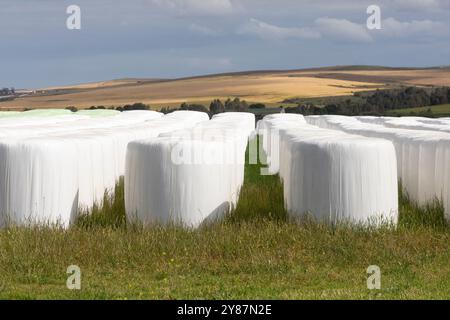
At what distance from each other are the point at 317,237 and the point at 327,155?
1076 mm

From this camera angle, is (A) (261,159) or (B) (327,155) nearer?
(B) (327,155)

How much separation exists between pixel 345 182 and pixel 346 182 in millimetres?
12

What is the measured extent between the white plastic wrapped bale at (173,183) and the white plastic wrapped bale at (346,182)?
1073 millimetres

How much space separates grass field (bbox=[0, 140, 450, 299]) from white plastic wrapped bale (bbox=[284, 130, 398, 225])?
8.5 inches

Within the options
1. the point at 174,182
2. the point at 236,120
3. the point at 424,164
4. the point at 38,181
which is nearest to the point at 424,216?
the point at 424,164

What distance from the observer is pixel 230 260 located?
9.16m

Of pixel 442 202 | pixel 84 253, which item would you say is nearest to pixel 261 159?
pixel 442 202

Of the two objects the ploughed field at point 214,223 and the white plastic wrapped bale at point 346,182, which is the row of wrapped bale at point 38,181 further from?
the white plastic wrapped bale at point 346,182

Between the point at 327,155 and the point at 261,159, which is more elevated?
the point at 327,155

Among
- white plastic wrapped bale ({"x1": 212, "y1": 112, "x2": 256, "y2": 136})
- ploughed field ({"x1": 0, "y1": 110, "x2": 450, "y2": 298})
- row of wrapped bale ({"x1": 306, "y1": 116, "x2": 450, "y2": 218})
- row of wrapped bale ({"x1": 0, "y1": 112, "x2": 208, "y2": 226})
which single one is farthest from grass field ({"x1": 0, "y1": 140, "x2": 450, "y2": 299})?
white plastic wrapped bale ({"x1": 212, "y1": 112, "x2": 256, "y2": 136})

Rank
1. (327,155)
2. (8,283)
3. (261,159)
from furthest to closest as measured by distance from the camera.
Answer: (261,159) < (327,155) < (8,283)

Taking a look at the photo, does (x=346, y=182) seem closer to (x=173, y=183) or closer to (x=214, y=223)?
(x=214, y=223)
